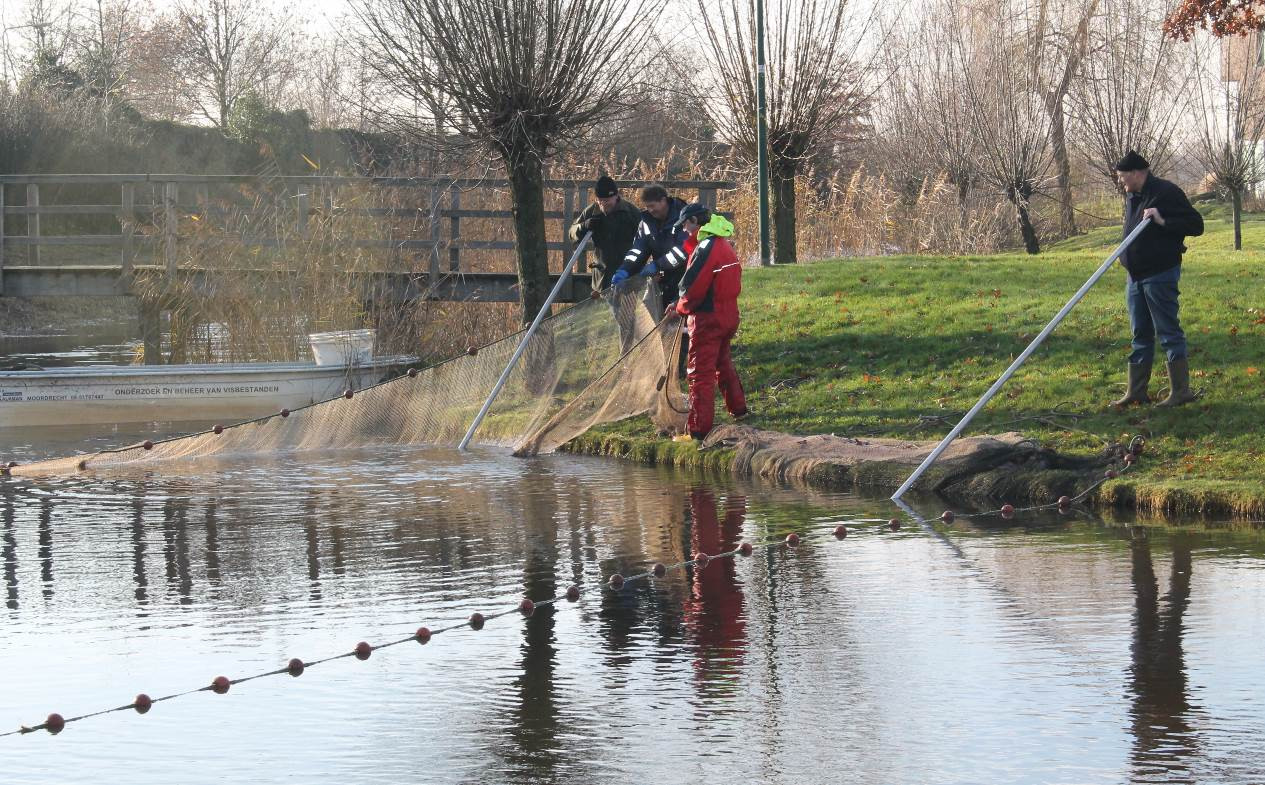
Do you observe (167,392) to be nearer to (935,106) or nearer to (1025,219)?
(1025,219)

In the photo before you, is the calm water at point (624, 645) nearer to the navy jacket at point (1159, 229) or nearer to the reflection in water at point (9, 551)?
the reflection in water at point (9, 551)

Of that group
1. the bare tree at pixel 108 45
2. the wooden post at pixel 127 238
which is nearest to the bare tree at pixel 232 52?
the bare tree at pixel 108 45

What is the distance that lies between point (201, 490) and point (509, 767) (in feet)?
22.8

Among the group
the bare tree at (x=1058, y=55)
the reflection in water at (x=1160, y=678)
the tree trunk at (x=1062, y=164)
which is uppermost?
the bare tree at (x=1058, y=55)

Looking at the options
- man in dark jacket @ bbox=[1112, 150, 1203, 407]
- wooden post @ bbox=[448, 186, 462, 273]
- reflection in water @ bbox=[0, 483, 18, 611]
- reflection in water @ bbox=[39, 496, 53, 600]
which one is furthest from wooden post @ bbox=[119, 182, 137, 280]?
man in dark jacket @ bbox=[1112, 150, 1203, 407]

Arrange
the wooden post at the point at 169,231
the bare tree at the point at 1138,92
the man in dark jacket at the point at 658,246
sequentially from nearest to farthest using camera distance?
1. the man in dark jacket at the point at 658,246
2. the wooden post at the point at 169,231
3. the bare tree at the point at 1138,92

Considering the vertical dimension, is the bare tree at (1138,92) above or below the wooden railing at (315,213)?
above

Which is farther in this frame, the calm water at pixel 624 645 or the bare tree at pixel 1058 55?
the bare tree at pixel 1058 55

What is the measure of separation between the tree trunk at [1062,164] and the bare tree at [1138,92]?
82.7 inches

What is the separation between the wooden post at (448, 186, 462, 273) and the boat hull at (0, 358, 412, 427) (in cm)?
342

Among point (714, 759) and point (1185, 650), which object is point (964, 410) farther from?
point (714, 759)

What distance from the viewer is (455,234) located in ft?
69.9

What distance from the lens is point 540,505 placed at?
36.1 feet

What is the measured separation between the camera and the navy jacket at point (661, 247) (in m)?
13.4
